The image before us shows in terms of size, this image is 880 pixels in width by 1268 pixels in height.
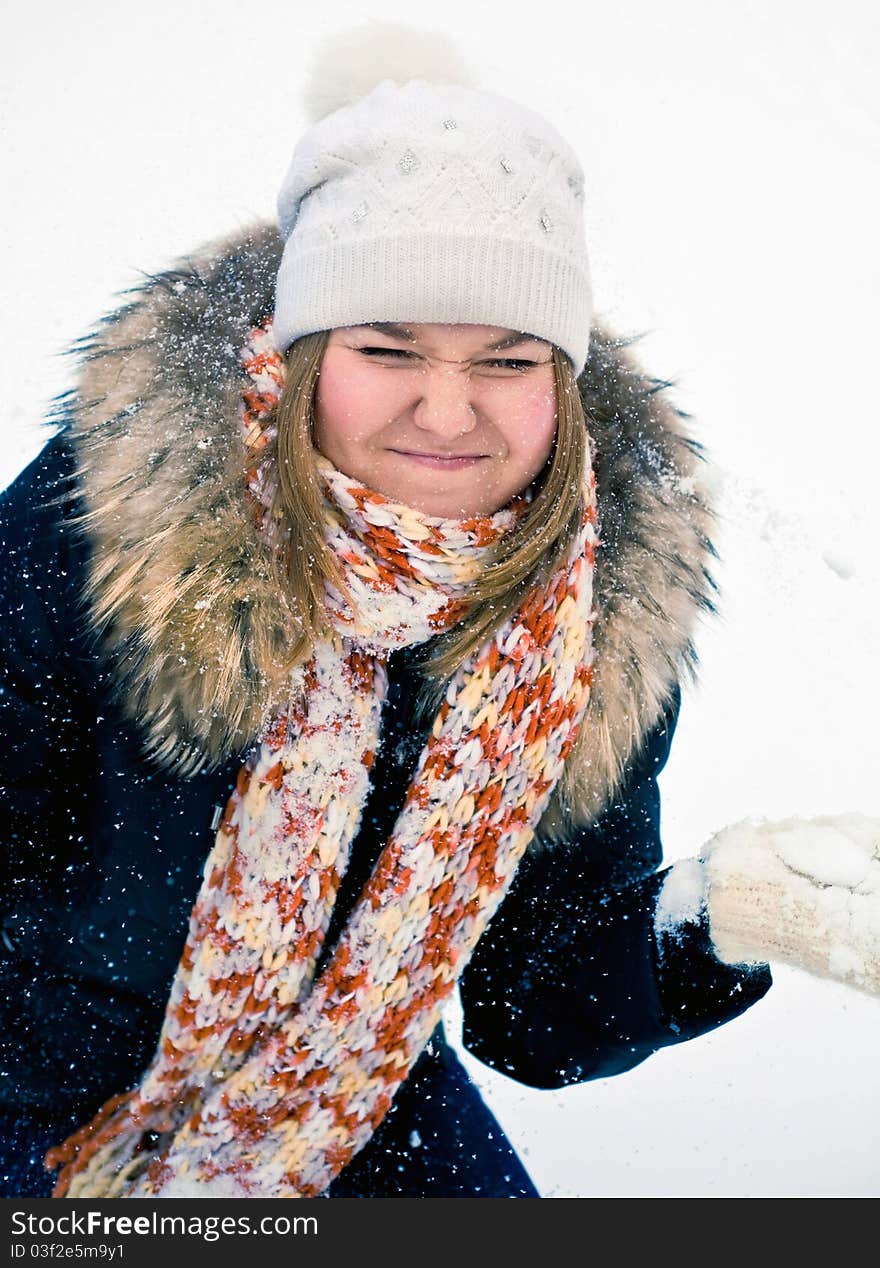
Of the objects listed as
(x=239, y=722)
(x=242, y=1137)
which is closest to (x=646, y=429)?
(x=239, y=722)

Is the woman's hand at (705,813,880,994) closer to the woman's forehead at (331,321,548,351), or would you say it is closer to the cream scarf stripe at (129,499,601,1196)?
the cream scarf stripe at (129,499,601,1196)

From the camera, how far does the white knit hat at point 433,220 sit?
83cm

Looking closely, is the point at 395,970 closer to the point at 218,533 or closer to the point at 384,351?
the point at 218,533

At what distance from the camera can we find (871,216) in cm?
259

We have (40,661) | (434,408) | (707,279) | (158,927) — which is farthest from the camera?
(707,279)

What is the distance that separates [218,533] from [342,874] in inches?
16.1

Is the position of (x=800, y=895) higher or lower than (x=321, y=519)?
lower

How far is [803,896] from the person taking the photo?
34.6 inches

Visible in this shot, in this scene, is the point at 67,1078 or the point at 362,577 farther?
the point at 67,1078

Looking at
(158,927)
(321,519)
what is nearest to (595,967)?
(158,927)

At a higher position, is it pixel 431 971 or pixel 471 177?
pixel 471 177

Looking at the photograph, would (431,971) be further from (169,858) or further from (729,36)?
(729,36)

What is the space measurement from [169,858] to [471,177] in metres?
0.78

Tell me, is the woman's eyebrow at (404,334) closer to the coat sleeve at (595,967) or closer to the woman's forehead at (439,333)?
the woman's forehead at (439,333)
